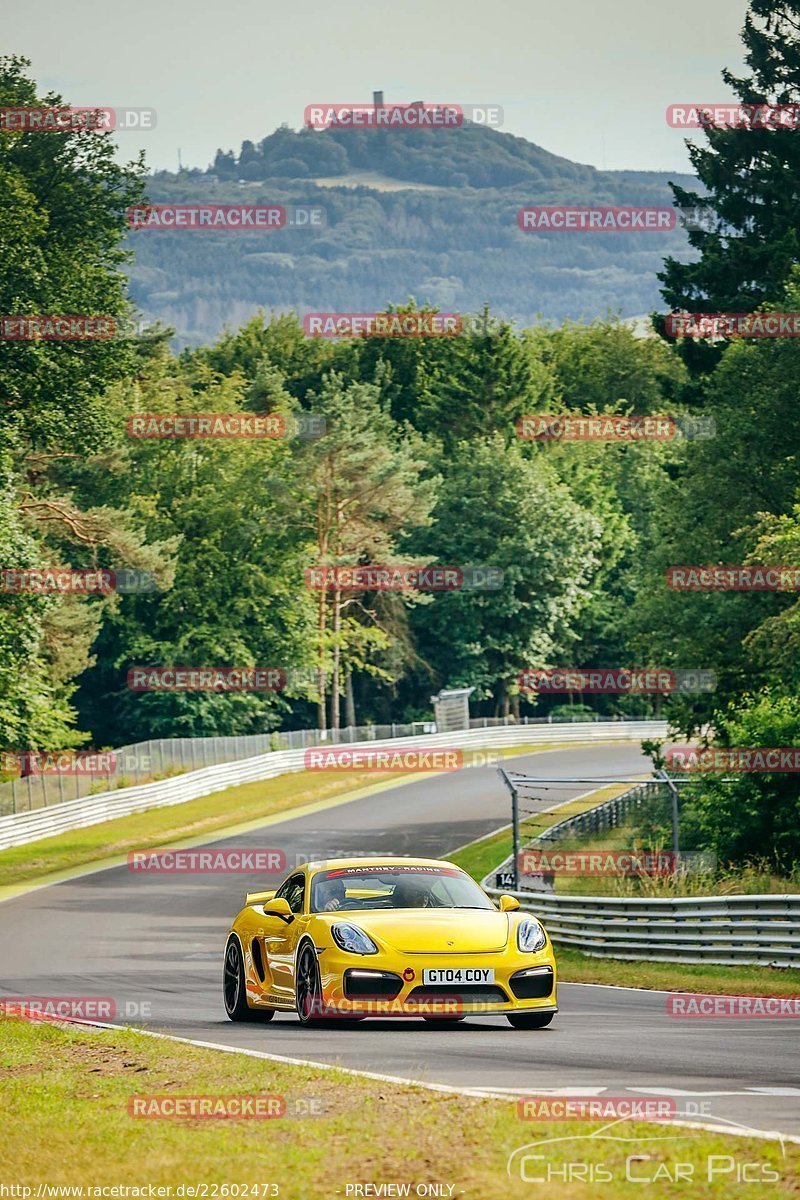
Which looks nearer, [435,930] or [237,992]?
[435,930]

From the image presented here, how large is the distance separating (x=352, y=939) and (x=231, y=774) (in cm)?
5218

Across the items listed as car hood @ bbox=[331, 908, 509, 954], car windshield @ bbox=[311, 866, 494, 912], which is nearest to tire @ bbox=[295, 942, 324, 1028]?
car hood @ bbox=[331, 908, 509, 954]

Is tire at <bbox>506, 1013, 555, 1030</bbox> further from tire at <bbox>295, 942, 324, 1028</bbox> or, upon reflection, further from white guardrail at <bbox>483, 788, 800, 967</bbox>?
white guardrail at <bbox>483, 788, 800, 967</bbox>

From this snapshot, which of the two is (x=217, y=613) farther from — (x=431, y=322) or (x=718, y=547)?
(x=718, y=547)

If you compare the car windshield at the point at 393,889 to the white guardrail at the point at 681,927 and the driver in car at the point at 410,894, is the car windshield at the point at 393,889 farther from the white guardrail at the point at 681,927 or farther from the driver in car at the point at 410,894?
the white guardrail at the point at 681,927

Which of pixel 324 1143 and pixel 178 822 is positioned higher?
pixel 324 1143

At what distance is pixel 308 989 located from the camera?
47.1 feet

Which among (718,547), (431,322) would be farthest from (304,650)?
(718,547)

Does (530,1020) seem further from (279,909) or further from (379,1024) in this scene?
(279,909)

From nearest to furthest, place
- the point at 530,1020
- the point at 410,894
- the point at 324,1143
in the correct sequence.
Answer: the point at 324,1143
the point at 530,1020
the point at 410,894

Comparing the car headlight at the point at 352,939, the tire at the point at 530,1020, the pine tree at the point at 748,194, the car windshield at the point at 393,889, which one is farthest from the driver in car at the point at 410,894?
the pine tree at the point at 748,194

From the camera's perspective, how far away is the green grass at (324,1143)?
24.6ft

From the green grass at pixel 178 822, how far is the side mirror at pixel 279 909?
2896 centimetres

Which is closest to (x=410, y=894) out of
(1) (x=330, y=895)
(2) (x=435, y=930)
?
(1) (x=330, y=895)
